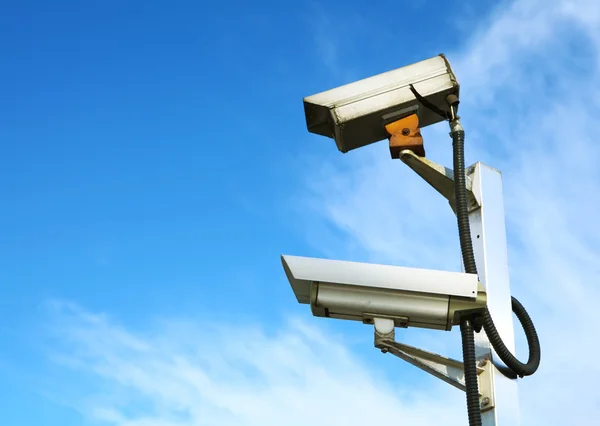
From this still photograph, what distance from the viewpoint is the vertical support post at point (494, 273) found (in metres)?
2.59

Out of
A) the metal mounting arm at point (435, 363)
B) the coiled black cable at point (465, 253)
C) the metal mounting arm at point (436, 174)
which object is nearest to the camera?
the coiled black cable at point (465, 253)

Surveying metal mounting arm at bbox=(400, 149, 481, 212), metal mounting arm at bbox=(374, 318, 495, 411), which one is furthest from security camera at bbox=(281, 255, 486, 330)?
metal mounting arm at bbox=(400, 149, 481, 212)

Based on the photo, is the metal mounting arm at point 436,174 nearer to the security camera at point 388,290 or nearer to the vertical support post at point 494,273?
the vertical support post at point 494,273

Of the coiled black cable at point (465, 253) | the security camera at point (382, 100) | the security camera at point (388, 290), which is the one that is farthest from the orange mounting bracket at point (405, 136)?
the security camera at point (388, 290)

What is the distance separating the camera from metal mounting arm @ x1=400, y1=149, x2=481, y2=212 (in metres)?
2.99

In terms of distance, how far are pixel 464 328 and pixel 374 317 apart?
257 mm

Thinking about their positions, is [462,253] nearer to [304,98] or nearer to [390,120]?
[390,120]

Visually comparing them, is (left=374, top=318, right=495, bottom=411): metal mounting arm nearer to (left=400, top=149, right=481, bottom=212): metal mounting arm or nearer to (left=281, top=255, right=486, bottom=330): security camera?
(left=281, top=255, right=486, bottom=330): security camera

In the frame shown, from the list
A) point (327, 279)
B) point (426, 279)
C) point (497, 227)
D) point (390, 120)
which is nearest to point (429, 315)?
point (426, 279)

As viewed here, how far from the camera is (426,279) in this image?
98.4 inches

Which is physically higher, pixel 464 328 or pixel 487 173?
pixel 487 173

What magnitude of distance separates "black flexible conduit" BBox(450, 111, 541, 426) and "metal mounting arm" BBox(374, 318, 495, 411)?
8 centimetres

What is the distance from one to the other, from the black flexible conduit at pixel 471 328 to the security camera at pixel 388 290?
7cm

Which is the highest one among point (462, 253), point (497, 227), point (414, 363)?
point (497, 227)
